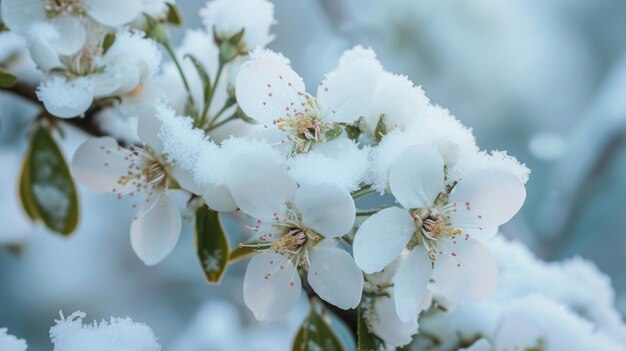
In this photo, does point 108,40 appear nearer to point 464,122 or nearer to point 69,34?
point 69,34

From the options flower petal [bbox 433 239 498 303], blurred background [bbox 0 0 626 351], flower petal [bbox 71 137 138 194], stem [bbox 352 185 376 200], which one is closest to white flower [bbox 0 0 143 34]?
flower petal [bbox 71 137 138 194]

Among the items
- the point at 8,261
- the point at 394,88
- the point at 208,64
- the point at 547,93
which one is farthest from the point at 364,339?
the point at 547,93

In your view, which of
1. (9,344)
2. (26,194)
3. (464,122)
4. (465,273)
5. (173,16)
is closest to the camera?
(9,344)

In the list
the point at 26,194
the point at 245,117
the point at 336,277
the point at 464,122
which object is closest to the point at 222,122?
the point at 245,117

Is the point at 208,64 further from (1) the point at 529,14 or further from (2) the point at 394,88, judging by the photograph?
(1) the point at 529,14

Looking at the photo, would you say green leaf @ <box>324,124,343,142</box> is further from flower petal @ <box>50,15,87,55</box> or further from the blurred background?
the blurred background

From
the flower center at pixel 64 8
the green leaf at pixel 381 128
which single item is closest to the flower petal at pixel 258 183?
the green leaf at pixel 381 128
